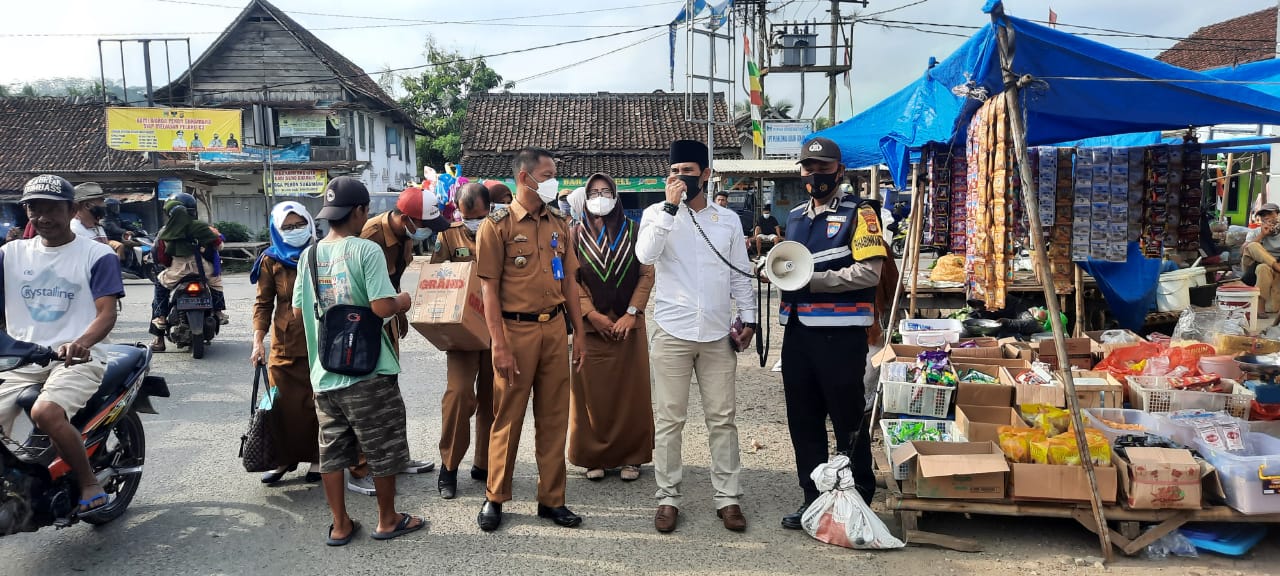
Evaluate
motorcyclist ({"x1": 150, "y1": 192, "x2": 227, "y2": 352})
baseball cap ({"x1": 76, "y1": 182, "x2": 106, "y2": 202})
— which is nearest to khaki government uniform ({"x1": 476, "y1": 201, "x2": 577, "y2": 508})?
baseball cap ({"x1": 76, "y1": 182, "x2": 106, "y2": 202})

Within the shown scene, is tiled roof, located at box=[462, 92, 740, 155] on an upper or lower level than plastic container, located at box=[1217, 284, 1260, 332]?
upper

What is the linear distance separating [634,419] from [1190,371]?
3.55 meters

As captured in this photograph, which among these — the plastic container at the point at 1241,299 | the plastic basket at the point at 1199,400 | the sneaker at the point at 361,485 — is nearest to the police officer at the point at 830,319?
the plastic basket at the point at 1199,400

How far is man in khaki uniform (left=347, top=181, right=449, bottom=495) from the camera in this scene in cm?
450

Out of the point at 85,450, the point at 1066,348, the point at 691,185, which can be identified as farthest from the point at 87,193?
the point at 1066,348

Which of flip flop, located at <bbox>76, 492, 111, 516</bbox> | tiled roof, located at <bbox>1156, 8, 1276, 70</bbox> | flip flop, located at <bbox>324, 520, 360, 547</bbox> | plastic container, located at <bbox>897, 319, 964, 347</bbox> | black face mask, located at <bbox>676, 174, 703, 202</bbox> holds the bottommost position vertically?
flip flop, located at <bbox>324, 520, 360, 547</bbox>

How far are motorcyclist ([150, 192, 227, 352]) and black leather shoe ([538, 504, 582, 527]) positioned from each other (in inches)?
240

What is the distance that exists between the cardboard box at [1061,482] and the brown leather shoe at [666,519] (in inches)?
65.0

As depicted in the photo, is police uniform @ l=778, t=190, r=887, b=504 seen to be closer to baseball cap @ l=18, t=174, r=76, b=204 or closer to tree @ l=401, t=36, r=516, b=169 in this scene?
baseball cap @ l=18, t=174, r=76, b=204

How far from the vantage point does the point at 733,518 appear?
403cm

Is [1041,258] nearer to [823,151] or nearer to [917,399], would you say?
[823,151]

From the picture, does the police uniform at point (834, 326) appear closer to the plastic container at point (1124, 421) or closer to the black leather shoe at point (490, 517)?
the plastic container at point (1124, 421)

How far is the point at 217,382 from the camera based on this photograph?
7441 mm

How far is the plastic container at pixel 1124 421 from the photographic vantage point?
4.26 metres
